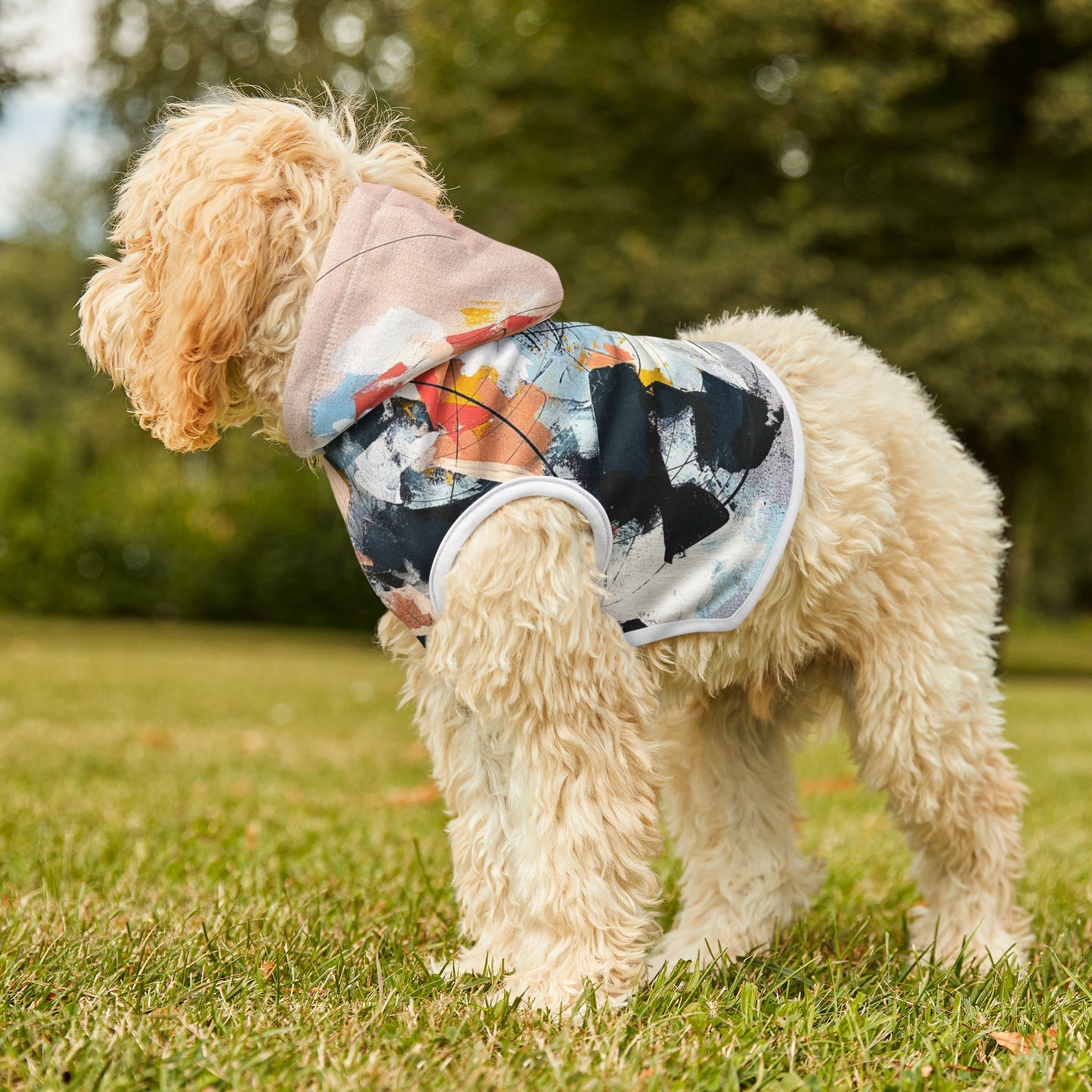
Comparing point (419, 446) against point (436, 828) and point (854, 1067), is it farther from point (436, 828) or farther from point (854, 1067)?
point (436, 828)

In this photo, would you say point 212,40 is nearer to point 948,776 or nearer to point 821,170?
point 821,170

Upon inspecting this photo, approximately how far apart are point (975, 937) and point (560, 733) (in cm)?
148

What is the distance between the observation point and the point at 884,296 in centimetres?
1422

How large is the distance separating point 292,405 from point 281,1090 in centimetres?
133

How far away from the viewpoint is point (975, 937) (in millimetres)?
3197

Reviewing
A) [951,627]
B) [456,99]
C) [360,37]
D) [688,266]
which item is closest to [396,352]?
[951,627]

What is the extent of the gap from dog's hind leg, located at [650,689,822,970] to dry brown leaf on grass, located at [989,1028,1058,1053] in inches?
36.7

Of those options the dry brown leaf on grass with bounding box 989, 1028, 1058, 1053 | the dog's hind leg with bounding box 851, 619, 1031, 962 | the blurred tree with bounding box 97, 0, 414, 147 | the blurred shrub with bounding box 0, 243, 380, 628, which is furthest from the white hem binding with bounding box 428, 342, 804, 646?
the blurred tree with bounding box 97, 0, 414, 147

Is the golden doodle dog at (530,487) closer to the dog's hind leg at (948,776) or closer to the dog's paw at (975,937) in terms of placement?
the dog's hind leg at (948,776)

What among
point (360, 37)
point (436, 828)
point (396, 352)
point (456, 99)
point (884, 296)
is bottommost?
point (436, 828)

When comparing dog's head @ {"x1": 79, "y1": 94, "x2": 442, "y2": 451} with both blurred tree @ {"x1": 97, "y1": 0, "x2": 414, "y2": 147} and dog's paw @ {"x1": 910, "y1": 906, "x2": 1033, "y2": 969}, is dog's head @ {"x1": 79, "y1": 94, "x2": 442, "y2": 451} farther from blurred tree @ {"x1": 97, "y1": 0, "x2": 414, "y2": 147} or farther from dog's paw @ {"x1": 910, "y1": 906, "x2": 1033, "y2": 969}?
blurred tree @ {"x1": 97, "y1": 0, "x2": 414, "y2": 147}

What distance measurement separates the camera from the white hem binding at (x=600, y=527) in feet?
7.88

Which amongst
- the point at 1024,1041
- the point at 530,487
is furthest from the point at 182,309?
the point at 1024,1041

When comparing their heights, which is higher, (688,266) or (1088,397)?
(688,266)
